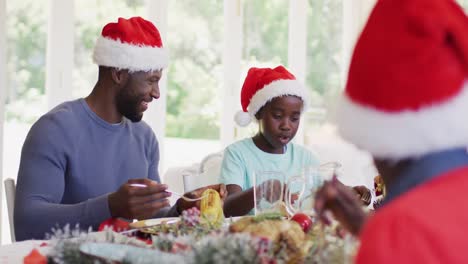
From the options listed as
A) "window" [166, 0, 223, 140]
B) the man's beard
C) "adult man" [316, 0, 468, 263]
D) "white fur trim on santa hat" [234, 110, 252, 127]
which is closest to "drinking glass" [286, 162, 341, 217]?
"adult man" [316, 0, 468, 263]

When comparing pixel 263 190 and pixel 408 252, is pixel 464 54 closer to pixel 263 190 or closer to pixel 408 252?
pixel 408 252

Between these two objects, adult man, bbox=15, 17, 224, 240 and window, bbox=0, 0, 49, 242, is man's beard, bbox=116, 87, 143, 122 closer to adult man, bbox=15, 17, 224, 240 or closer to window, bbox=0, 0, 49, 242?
adult man, bbox=15, 17, 224, 240

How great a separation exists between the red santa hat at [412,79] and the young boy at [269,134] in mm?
1630

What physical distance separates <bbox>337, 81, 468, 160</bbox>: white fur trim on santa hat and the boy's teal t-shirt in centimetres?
161

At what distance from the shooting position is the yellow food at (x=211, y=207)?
5.51 feet

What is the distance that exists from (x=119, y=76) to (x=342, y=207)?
5.02ft

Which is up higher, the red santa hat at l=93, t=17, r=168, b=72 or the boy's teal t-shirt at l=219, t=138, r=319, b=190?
the red santa hat at l=93, t=17, r=168, b=72

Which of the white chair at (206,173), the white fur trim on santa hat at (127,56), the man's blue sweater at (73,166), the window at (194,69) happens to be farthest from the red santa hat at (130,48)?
the window at (194,69)

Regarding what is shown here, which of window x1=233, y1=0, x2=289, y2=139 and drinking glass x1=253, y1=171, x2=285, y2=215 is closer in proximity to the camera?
drinking glass x1=253, y1=171, x2=285, y2=215

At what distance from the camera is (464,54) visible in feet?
2.96

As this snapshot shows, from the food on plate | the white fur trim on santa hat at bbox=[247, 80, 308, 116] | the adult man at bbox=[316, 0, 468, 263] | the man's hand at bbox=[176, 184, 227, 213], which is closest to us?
the adult man at bbox=[316, 0, 468, 263]

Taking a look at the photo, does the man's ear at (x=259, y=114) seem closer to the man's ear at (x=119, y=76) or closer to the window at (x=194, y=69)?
the man's ear at (x=119, y=76)

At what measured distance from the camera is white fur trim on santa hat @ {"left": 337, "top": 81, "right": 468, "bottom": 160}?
0.91 m

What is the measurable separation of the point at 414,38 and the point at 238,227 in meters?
0.53
